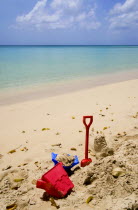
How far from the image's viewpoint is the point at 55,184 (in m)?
2.44

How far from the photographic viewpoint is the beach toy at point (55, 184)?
2418 mm

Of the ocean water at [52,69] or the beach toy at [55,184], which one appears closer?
the beach toy at [55,184]

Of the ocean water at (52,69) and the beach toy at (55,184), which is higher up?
the ocean water at (52,69)

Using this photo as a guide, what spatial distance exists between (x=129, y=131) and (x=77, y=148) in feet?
4.46

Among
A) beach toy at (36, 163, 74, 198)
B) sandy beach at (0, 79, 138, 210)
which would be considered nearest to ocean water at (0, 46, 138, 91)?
sandy beach at (0, 79, 138, 210)

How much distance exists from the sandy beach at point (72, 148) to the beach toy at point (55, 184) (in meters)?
0.08

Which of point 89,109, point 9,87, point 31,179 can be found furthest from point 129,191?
point 9,87

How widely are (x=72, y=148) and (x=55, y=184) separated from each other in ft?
4.56

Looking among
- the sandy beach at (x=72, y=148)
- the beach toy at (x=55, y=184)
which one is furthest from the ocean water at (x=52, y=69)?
the beach toy at (x=55, y=184)

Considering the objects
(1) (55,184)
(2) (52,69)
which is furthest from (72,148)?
(2) (52,69)

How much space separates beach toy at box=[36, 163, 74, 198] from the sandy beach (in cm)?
8

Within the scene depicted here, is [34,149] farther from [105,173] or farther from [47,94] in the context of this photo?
[47,94]

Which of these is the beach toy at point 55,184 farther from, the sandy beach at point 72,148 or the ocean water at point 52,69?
the ocean water at point 52,69

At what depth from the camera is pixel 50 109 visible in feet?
21.1
